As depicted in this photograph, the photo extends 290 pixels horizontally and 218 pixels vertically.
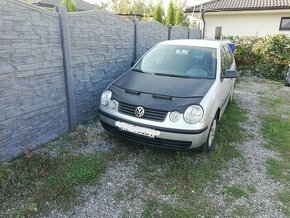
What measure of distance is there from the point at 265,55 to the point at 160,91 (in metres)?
8.81

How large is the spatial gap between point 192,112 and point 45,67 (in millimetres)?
2232

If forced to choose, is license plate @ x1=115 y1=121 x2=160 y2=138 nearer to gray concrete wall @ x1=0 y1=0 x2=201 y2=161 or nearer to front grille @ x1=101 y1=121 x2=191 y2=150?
front grille @ x1=101 y1=121 x2=191 y2=150

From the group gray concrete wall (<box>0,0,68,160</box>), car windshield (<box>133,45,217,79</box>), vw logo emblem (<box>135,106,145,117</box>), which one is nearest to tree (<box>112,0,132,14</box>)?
car windshield (<box>133,45,217,79</box>)

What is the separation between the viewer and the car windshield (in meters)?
4.33

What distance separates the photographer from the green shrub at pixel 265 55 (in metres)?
10.4

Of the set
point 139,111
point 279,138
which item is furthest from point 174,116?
point 279,138

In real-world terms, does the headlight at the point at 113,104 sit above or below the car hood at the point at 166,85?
below

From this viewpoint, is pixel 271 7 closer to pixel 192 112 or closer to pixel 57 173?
pixel 192 112

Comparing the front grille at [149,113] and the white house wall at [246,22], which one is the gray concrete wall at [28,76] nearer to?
the front grille at [149,113]

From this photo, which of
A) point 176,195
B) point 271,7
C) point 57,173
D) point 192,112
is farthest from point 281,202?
point 271,7

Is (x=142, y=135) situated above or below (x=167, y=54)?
below

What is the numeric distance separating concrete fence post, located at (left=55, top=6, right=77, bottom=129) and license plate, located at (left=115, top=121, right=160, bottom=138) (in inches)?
Answer: 48.2

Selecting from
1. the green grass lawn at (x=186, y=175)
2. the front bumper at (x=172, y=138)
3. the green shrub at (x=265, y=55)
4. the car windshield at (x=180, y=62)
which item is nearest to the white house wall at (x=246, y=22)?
the green shrub at (x=265, y=55)

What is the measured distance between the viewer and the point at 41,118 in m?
3.88
